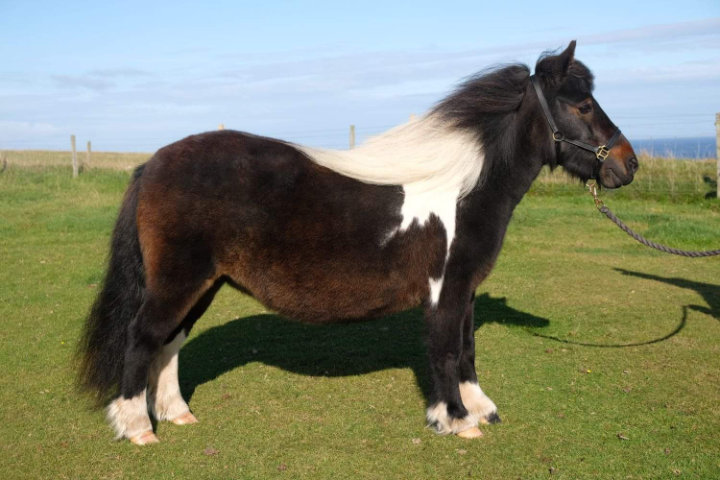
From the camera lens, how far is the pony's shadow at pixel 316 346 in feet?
20.9

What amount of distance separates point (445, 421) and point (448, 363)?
1.44 ft

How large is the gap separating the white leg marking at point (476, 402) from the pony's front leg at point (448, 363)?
20 centimetres

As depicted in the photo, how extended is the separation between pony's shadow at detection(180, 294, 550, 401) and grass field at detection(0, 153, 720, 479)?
1.2 inches

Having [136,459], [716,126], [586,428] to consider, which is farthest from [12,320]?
[716,126]

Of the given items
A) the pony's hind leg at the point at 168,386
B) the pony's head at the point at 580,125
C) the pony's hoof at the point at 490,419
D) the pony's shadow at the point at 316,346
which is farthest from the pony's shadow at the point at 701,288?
the pony's hind leg at the point at 168,386

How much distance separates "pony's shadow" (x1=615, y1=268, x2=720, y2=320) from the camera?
811cm

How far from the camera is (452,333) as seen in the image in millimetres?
4785

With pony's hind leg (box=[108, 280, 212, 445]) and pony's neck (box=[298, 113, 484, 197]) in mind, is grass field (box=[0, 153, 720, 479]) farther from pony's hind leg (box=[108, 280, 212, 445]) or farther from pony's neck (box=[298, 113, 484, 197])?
Result: pony's neck (box=[298, 113, 484, 197])

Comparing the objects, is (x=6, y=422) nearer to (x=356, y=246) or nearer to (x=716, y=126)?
(x=356, y=246)

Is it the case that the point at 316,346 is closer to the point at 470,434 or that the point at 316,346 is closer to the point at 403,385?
the point at 403,385

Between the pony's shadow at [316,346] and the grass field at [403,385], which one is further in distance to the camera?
the pony's shadow at [316,346]

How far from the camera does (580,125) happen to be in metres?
4.81

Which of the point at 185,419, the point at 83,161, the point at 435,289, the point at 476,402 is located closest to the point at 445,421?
the point at 476,402

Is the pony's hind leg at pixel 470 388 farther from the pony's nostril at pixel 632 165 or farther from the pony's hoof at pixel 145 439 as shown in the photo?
the pony's hoof at pixel 145 439
